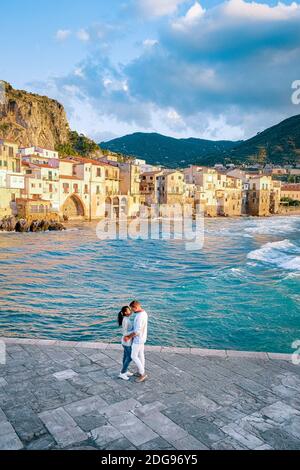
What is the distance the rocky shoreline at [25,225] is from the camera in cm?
4472

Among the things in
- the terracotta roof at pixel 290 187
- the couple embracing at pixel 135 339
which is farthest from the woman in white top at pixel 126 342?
the terracotta roof at pixel 290 187

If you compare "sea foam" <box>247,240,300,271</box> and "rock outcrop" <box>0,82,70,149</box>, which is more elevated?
"rock outcrop" <box>0,82,70,149</box>

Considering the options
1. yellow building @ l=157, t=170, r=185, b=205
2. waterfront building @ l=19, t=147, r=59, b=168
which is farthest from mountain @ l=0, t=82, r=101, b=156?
yellow building @ l=157, t=170, r=185, b=205

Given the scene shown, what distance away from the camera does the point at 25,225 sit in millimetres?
45500

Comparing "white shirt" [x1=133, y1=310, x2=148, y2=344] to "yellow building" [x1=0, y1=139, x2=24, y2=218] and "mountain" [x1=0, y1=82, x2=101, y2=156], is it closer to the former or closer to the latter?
"yellow building" [x1=0, y1=139, x2=24, y2=218]

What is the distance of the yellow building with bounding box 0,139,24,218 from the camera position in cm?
4716

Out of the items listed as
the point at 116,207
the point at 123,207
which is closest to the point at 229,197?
the point at 123,207

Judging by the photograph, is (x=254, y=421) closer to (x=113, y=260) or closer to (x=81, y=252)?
(x=113, y=260)

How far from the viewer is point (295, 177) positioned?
14275cm

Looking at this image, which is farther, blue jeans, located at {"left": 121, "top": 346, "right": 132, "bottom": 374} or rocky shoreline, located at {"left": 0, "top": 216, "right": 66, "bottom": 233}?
rocky shoreline, located at {"left": 0, "top": 216, "right": 66, "bottom": 233}

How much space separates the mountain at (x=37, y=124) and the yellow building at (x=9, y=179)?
1176 inches

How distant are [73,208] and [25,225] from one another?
18.5 metres

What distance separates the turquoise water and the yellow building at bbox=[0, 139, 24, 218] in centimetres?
1709

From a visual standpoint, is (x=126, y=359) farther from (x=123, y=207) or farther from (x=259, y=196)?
(x=259, y=196)
